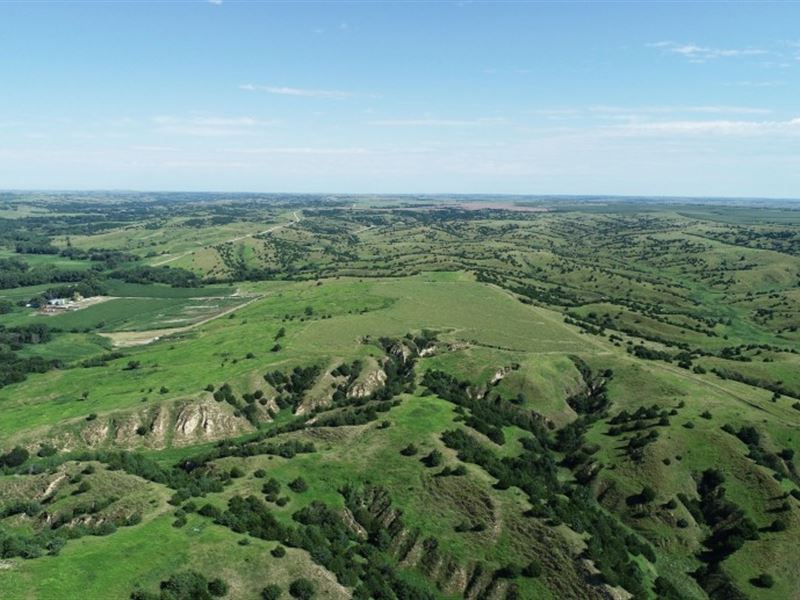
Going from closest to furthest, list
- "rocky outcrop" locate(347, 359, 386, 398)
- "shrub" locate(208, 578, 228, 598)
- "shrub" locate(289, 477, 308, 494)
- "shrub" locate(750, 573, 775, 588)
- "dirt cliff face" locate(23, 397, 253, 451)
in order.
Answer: "shrub" locate(208, 578, 228, 598) → "shrub" locate(750, 573, 775, 588) → "shrub" locate(289, 477, 308, 494) → "dirt cliff face" locate(23, 397, 253, 451) → "rocky outcrop" locate(347, 359, 386, 398)

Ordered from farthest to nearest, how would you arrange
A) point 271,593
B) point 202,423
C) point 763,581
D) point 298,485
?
point 202,423, point 298,485, point 763,581, point 271,593

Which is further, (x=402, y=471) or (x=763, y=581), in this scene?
(x=402, y=471)

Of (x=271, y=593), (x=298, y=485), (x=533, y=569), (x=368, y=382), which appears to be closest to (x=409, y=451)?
(x=298, y=485)

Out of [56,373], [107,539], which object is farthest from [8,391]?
[107,539]

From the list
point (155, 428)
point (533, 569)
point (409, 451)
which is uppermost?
point (409, 451)

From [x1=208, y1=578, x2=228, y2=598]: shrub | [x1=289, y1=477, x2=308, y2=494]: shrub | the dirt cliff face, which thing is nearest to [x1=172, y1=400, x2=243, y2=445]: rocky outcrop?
the dirt cliff face

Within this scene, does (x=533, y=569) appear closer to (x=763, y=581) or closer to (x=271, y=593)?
(x=763, y=581)

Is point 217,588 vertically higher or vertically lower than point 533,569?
higher

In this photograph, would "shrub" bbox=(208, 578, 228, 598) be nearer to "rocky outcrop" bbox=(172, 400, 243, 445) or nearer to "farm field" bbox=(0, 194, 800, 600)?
"farm field" bbox=(0, 194, 800, 600)

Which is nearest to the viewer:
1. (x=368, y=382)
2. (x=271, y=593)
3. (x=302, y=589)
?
(x=271, y=593)
